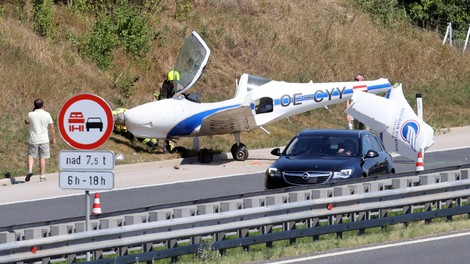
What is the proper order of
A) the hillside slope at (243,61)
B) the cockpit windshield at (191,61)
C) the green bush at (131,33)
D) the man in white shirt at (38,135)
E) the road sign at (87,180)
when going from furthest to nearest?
1. the green bush at (131,33)
2. the hillside slope at (243,61)
3. the cockpit windshield at (191,61)
4. the man in white shirt at (38,135)
5. the road sign at (87,180)

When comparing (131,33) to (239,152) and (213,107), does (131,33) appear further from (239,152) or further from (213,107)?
(239,152)

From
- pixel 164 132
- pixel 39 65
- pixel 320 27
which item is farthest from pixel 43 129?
pixel 320 27

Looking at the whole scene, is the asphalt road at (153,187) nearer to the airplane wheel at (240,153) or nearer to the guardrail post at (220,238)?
the airplane wheel at (240,153)

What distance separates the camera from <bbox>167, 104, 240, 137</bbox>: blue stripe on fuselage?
26781 mm

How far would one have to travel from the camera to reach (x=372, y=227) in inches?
649

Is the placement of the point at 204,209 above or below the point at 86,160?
below

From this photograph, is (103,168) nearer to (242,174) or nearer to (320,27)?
(242,174)

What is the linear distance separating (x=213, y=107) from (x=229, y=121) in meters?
0.53

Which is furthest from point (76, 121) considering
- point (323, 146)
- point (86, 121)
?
point (323, 146)

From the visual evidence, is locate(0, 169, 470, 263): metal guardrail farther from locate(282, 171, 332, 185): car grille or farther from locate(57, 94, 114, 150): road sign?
locate(282, 171, 332, 185): car grille

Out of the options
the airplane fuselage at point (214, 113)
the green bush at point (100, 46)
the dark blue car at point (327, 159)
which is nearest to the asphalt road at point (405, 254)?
the dark blue car at point (327, 159)

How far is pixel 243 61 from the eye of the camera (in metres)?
36.6

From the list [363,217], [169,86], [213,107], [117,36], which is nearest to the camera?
[363,217]

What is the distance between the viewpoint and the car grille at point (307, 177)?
19375mm
